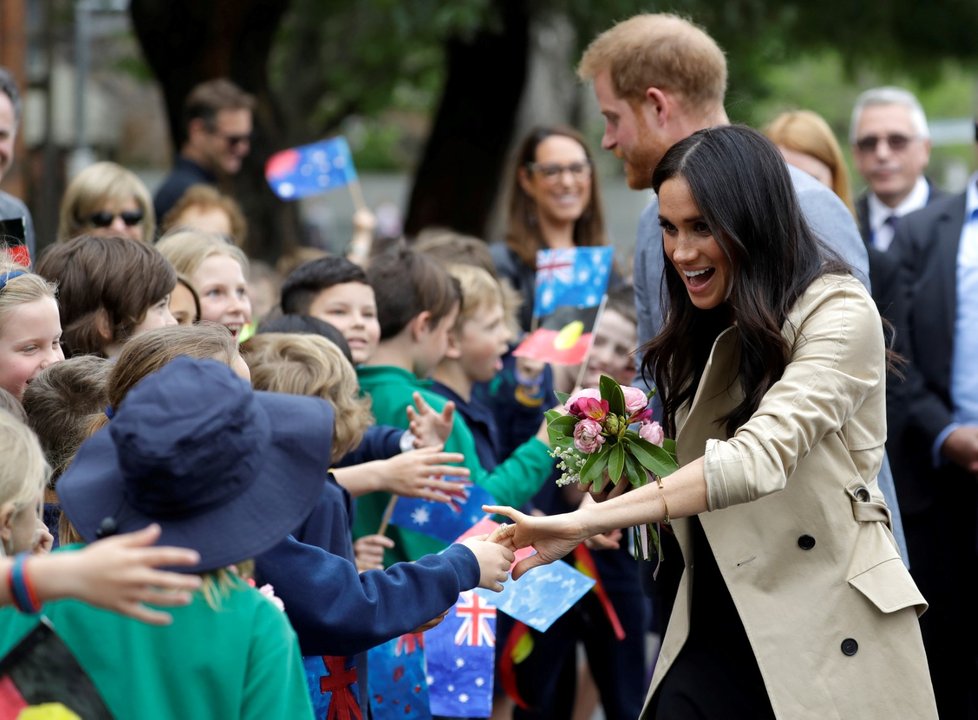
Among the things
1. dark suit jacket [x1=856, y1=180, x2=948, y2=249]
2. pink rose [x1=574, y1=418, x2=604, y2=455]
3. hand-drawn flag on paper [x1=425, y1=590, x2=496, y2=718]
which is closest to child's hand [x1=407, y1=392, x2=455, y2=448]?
hand-drawn flag on paper [x1=425, y1=590, x2=496, y2=718]

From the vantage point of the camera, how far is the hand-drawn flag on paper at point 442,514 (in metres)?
4.66

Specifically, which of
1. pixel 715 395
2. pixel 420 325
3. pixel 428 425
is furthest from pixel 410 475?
pixel 420 325

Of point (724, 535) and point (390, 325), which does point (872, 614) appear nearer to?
point (724, 535)

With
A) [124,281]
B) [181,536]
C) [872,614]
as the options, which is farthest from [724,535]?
[124,281]

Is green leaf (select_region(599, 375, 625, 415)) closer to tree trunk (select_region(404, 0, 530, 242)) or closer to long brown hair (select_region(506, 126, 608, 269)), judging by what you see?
long brown hair (select_region(506, 126, 608, 269))

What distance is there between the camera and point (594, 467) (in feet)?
12.0

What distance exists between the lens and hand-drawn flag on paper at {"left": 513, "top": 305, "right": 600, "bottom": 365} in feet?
17.5

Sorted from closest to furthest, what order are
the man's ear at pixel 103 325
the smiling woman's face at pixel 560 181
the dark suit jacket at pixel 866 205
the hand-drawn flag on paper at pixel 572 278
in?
the man's ear at pixel 103 325
the hand-drawn flag on paper at pixel 572 278
the smiling woman's face at pixel 560 181
the dark suit jacket at pixel 866 205

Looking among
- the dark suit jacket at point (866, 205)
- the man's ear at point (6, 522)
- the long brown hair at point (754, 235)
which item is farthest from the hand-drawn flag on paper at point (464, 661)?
the dark suit jacket at point (866, 205)

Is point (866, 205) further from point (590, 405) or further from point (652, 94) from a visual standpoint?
point (590, 405)

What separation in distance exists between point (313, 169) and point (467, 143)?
5389mm

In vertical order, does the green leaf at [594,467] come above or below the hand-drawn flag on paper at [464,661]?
above

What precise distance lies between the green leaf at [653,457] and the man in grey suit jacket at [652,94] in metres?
0.87

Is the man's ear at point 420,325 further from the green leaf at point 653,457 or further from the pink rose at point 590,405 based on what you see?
the green leaf at point 653,457
